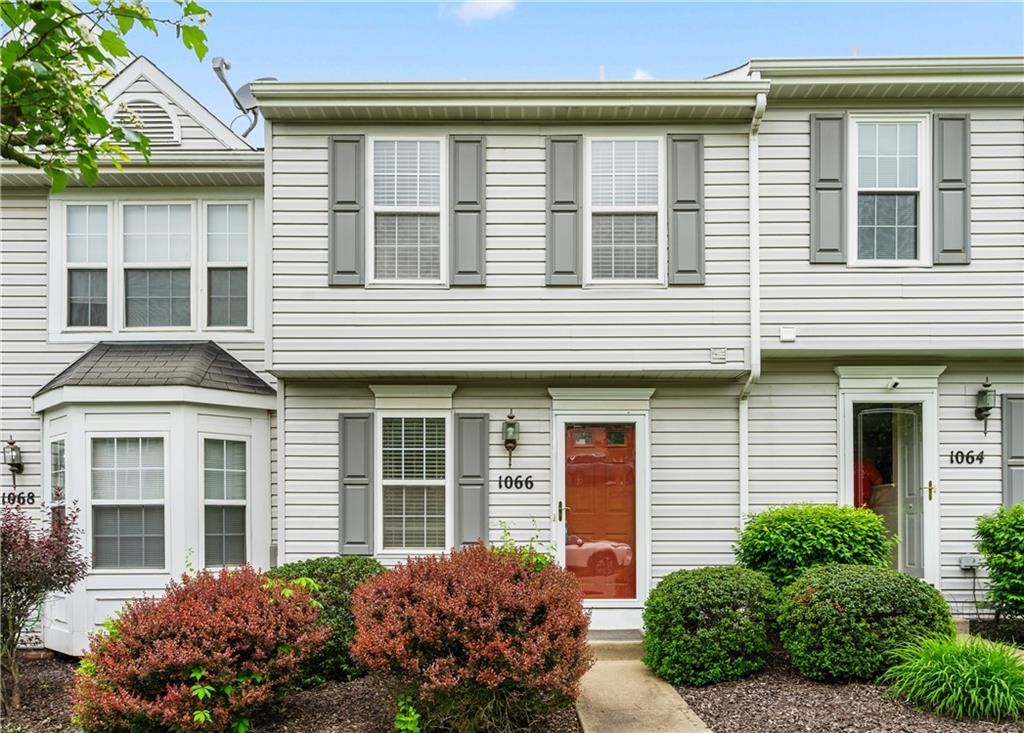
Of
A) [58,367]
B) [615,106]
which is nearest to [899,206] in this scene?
[615,106]

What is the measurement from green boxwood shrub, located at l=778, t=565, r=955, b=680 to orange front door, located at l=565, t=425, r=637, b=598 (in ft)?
6.61

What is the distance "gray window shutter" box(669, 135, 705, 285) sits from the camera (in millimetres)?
7508

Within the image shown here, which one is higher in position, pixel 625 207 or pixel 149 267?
pixel 625 207

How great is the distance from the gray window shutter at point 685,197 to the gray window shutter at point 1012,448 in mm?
3487

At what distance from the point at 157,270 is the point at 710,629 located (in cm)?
683

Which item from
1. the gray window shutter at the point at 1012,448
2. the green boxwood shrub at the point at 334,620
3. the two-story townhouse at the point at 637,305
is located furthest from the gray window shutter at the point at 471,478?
→ the gray window shutter at the point at 1012,448

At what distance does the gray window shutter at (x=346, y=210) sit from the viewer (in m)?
7.50

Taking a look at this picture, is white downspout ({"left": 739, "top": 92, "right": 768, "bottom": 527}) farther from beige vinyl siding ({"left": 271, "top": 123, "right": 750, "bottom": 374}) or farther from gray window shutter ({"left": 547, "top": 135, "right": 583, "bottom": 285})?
gray window shutter ({"left": 547, "top": 135, "right": 583, "bottom": 285})

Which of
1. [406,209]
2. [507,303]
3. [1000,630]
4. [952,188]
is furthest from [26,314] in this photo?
[1000,630]

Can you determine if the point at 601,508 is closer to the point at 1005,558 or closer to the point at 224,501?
the point at 1005,558

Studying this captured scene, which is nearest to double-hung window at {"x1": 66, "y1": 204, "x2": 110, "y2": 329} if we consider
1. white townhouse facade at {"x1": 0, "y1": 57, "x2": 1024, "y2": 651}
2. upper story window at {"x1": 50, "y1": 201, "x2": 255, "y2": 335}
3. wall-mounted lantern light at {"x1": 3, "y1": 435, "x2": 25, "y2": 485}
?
upper story window at {"x1": 50, "y1": 201, "x2": 255, "y2": 335}

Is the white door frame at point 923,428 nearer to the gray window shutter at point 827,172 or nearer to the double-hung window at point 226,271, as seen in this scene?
the gray window shutter at point 827,172

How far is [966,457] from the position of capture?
773cm

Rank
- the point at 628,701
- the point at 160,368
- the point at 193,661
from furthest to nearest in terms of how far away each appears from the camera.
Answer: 1. the point at 160,368
2. the point at 628,701
3. the point at 193,661
